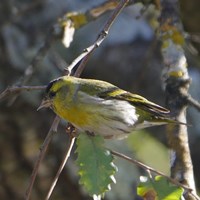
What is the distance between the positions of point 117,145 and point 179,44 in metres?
1.01

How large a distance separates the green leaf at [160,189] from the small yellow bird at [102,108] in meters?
0.31

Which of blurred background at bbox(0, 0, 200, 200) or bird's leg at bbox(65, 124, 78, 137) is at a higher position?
bird's leg at bbox(65, 124, 78, 137)

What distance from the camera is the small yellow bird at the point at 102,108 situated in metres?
1.65

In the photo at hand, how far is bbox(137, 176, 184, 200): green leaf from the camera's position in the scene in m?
1.30

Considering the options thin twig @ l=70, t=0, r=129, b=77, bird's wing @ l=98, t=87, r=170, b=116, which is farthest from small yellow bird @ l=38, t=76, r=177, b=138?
thin twig @ l=70, t=0, r=129, b=77

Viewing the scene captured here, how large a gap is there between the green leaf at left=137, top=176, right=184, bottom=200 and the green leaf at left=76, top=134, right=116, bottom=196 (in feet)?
0.29

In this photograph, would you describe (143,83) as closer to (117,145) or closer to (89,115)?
(117,145)

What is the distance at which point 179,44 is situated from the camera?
187cm

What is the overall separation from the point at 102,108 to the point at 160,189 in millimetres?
434

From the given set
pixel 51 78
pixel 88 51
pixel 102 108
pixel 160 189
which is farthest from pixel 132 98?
pixel 51 78

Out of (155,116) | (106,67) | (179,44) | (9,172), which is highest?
(179,44)

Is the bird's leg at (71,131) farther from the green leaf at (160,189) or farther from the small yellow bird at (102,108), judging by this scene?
the green leaf at (160,189)

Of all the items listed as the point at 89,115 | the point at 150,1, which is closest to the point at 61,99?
the point at 89,115

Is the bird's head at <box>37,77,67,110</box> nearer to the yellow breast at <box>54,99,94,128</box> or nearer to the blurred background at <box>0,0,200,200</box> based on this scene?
the yellow breast at <box>54,99,94,128</box>
